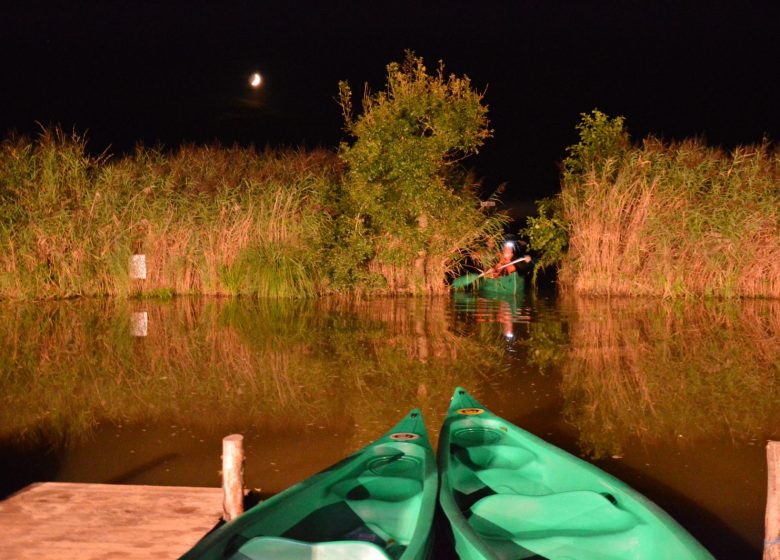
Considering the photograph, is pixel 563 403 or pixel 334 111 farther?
pixel 334 111

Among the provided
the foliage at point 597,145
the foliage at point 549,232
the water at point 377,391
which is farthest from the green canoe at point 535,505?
the foliage at point 597,145

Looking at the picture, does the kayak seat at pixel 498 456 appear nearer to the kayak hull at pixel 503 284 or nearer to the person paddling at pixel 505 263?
the person paddling at pixel 505 263

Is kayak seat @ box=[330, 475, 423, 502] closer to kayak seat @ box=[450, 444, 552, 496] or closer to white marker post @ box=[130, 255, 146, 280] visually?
kayak seat @ box=[450, 444, 552, 496]

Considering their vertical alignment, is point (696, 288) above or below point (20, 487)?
above

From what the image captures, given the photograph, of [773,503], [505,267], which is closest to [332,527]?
[773,503]

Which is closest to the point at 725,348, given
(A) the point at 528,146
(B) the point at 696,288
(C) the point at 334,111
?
(B) the point at 696,288

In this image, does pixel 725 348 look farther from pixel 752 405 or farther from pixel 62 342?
pixel 62 342

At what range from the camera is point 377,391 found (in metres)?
6.71

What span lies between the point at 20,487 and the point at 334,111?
3075 cm

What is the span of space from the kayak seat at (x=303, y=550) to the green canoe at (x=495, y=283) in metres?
11.5

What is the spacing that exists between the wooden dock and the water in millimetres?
577

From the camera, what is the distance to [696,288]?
1369 centimetres

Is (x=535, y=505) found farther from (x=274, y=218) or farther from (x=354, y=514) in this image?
(x=274, y=218)

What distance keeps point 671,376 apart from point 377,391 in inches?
116
